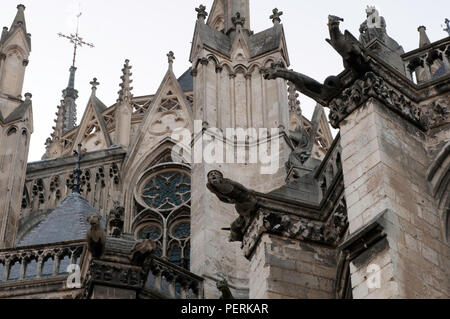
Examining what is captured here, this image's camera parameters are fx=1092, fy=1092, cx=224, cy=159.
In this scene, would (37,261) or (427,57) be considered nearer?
(427,57)

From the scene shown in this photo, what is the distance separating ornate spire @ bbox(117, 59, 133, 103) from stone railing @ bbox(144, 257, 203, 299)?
456 inches

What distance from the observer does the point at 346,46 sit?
444 inches

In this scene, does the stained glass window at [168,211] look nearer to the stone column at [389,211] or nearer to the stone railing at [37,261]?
the stone railing at [37,261]

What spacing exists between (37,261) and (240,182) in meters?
3.61

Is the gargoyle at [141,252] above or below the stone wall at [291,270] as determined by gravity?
above

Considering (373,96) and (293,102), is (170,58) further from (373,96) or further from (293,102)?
(373,96)

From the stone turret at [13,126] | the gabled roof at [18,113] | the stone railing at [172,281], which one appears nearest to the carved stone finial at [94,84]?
the stone turret at [13,126]

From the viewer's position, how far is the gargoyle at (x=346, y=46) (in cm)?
1130

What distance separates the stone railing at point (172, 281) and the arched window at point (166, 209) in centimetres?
540

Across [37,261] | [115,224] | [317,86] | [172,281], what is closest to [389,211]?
[317,86]

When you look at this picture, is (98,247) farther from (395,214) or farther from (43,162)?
(43,162)

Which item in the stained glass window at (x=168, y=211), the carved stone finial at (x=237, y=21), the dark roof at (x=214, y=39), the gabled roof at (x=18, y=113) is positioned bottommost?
the stained glass window at (x=168, y=211)

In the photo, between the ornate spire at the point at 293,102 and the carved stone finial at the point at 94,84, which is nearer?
the ornate spire at the point at 293,102
